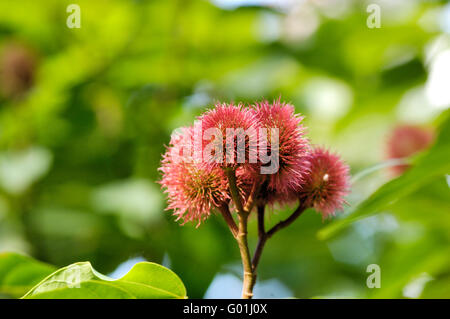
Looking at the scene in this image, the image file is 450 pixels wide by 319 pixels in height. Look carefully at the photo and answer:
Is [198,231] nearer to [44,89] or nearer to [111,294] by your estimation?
[44,89]

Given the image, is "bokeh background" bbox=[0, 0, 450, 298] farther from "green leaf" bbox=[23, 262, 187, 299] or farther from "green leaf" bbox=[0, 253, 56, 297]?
"green leaf" bbox=[23, 262, 187, 299]

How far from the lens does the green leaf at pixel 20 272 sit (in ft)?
5.10

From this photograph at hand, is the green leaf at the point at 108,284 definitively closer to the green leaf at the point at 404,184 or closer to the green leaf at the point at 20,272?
the green leaf at the point at 20,272

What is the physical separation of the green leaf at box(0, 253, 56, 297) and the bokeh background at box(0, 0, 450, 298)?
1.34m

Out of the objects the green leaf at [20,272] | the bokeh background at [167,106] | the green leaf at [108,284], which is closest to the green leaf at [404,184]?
the green leaf at [108,284]

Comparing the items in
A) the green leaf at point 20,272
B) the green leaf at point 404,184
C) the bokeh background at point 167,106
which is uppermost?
the bokeh background at point 167,106

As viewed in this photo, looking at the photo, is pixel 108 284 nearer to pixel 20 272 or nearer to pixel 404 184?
pixel 20 272

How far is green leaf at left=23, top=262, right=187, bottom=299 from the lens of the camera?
3.86ft

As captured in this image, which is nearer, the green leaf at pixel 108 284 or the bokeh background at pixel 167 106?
the green leaf at pixel 108 284

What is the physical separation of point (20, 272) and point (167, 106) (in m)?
2.03

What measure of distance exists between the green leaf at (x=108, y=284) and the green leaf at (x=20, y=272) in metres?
0.37

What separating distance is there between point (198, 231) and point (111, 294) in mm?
2118

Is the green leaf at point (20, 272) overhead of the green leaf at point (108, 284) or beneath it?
overhead

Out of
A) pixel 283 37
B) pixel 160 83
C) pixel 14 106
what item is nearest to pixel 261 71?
pixel 283 37
